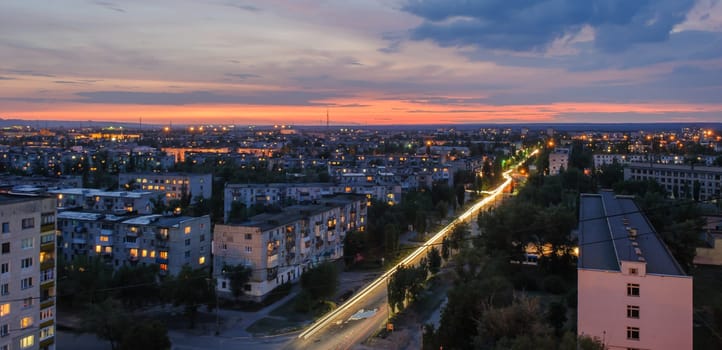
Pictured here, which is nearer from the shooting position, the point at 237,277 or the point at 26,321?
the point at 26,321

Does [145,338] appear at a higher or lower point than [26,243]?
lower

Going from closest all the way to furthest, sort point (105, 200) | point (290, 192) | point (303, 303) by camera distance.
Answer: point (303, 303)
point (105, 200)
point (290, 192)

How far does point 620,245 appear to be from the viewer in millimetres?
7586

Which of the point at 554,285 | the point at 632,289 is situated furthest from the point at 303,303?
the point at 632,289

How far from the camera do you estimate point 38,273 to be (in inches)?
269

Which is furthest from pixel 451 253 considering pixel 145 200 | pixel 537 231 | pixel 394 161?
pixel 394 161

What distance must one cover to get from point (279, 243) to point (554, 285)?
4887 millimetres

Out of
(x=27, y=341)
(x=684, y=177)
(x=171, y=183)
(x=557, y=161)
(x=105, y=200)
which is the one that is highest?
(x=557, y=161)

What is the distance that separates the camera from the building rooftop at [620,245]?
6695 millimetres

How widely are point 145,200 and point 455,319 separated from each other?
1055 centimetres

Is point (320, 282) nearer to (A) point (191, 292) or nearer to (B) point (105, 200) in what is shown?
(A) point (191, 292)

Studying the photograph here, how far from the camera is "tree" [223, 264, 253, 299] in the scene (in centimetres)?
938

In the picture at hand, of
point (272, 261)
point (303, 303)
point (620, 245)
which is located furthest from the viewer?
point (272, 261)

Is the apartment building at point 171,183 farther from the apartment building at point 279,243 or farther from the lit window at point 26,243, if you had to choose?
the lit window at point 26,243
